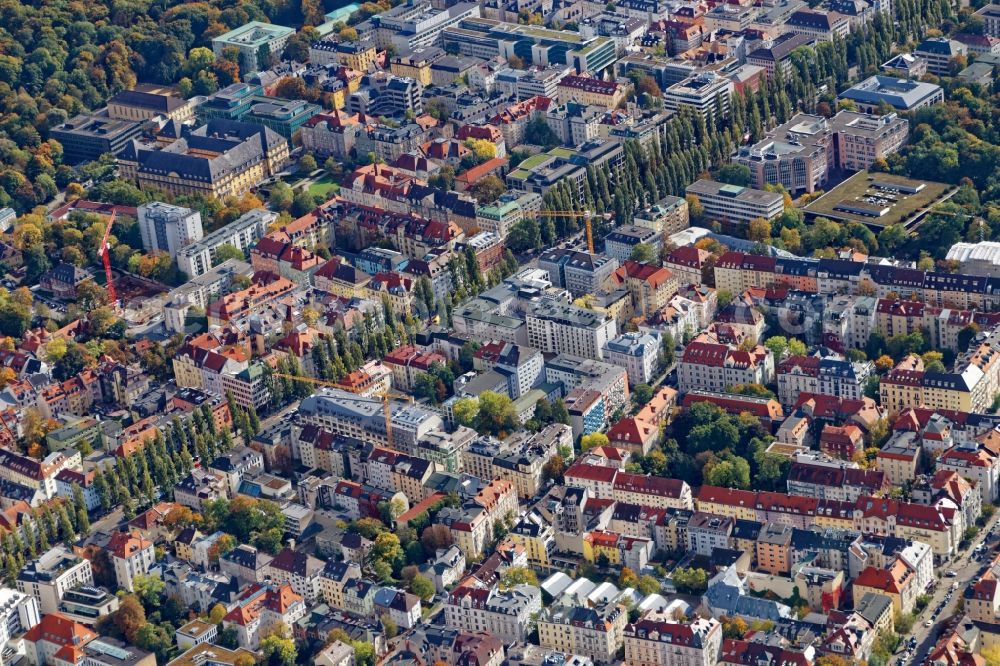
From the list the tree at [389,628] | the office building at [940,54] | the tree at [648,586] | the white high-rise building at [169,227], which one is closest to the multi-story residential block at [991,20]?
the office building at [940,54]

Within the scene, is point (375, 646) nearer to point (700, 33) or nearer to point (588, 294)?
point (588, 294)

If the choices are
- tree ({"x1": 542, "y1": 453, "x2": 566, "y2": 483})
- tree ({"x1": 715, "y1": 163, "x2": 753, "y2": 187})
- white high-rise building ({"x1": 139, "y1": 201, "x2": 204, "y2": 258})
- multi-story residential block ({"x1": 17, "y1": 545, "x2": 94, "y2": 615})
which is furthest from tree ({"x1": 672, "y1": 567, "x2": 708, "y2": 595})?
white high-rise building ({"x1": 139, "y1": 201, "x2": 204, "y2": 258})

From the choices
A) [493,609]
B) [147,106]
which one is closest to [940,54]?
[147,106]

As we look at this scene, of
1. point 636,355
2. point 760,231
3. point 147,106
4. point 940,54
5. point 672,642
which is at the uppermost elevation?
point 672,642

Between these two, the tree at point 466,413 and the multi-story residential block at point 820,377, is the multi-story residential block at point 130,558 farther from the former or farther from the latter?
the multi-story residential block at point 820,377

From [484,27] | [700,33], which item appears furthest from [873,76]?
[484,27]

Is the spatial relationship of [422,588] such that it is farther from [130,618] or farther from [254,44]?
[254,44]
